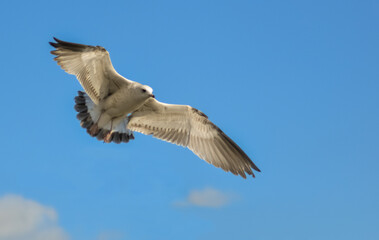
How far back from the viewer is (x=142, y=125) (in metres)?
11.3

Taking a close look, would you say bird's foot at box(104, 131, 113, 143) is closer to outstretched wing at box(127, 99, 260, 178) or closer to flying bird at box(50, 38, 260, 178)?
flying bird at box(50, 38, 260, 178)

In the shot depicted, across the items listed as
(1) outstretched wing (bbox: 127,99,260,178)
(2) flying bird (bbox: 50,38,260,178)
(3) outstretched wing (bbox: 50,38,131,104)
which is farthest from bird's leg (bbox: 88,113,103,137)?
(1) outstretched wing (bbox: 127,99,260,178)

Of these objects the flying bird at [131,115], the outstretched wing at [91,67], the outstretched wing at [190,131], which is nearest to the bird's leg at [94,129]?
the flying bird at [131,115]

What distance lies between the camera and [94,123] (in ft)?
35.8

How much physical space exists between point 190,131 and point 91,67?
2.65 metres

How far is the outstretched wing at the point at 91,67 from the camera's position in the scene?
31.7ft

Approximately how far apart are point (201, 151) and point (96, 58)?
3.04 meters

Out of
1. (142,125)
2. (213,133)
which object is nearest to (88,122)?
(142,125)

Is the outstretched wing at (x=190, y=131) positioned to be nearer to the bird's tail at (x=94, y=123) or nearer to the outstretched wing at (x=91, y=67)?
the bird's tail at (x=94, y=123)

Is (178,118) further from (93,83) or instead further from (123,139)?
(93,83)

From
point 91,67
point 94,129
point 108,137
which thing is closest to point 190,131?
point 108,137

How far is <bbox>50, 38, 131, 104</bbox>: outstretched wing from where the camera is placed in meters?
9.67

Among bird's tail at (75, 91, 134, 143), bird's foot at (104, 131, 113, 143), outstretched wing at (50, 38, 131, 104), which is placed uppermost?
outstretched wing at (50, 38, 131, 104)

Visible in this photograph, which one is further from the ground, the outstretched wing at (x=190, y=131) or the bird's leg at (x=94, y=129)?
the outstretched wing at (x=190, y=131)
